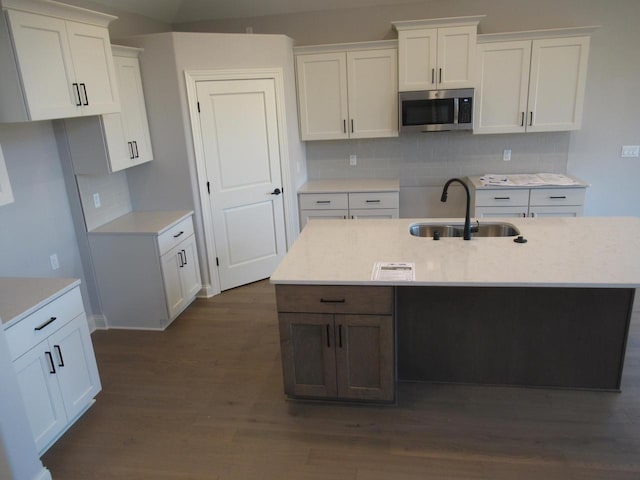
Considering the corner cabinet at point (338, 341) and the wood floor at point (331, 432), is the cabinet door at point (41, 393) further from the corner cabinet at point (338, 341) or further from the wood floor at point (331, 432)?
the corner cabinet at point (338, 341)

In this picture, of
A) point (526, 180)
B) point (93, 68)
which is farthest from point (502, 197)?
point (93, 68)

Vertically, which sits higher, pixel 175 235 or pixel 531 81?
pixel 531 81

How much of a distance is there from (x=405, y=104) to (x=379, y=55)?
0.55m

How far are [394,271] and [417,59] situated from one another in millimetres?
2824

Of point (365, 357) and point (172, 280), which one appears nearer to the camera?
point (365, 357)

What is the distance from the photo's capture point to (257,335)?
375cm

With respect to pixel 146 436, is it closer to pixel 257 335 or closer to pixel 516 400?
pixel 257 335

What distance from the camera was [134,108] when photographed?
3932 millimetres

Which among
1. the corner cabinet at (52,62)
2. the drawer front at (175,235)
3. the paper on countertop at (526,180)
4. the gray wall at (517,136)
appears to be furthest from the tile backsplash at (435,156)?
the corner cabinet at (52,62)

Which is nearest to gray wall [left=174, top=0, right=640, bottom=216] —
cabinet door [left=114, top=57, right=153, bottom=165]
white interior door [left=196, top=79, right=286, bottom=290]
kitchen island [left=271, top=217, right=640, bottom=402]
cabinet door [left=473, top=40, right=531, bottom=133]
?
cabinet door [left=473, top=40, right=531, bottom=133]

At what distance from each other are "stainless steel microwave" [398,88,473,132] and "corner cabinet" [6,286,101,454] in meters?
3.36

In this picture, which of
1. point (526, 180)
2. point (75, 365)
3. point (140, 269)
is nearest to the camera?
point (75, 365)

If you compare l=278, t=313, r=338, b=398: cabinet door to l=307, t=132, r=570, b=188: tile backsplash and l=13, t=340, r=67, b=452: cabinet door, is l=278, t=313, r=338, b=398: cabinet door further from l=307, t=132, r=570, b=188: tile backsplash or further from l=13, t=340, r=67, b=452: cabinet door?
l=307, t=132, r=570, b=188: tile backsplash

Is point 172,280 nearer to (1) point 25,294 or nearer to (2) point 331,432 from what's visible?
(1) point 25,294
